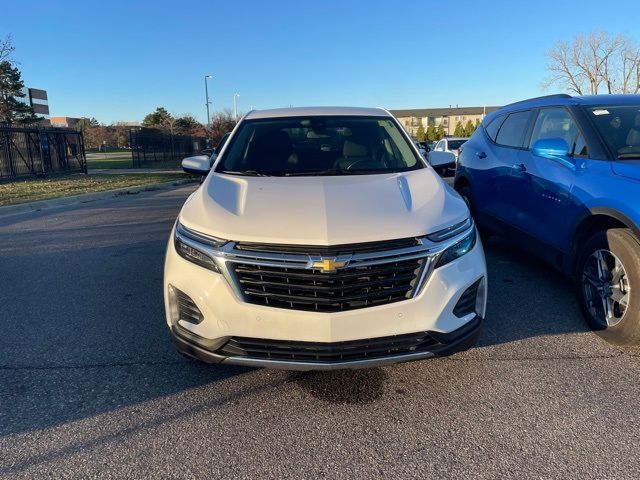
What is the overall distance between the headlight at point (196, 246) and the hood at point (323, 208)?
42mm

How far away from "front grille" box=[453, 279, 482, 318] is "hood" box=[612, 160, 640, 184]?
59.0 inches

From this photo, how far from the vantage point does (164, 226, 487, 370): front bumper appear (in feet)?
8.25

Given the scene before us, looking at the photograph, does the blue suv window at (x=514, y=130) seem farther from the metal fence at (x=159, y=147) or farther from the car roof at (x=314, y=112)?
the metal fence at (x=159, y=147)

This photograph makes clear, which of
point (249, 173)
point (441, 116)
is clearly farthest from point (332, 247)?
point (441, 116)

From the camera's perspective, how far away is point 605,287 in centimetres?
358

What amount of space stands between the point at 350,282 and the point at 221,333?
0.77m

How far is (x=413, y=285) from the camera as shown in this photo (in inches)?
103

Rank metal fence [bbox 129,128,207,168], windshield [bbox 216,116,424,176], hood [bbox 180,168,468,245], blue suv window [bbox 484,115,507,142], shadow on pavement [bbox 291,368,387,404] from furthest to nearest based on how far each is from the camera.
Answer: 1. metal fence [bbox 129,128,207,168]
2. blue suv window [bbox 484,115,507,142]
3. windshield [bbox 216,116,424,176]
4. shadow on pavement [bbox 291,368,387,404]
5. hood [bbox 180,168,468,245]

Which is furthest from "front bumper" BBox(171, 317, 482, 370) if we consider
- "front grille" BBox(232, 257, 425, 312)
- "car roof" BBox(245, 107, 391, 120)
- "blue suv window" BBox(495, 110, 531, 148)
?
"blue suv window" BBox(495, 110, 531, 148)

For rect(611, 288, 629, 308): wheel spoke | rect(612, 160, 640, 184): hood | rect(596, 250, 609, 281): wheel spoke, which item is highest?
rect(612, 160, 640, 184): hood

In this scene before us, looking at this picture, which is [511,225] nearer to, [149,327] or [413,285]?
[413,285]

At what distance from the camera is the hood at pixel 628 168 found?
3282 mm

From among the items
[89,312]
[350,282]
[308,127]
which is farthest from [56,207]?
[350,282]

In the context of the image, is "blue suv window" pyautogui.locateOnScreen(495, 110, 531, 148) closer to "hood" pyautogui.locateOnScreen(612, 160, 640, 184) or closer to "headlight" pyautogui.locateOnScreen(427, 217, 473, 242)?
"hood" pyautogui.locateOnScreen(612, 160, 640, 184)
